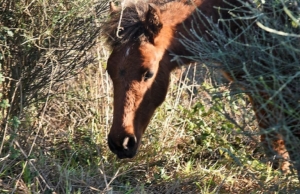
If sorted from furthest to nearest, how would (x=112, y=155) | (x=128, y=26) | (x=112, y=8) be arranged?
1. (x=112, y=155)
2. (x=112, y=8)
3. (x=128, y=26)

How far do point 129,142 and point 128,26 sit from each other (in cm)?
98

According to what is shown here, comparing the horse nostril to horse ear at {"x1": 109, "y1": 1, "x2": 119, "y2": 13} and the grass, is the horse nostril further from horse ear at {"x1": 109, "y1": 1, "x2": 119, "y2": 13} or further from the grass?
horse ear at {"x1": 109, "y1": 1, "x2": 119, "y2": 13}

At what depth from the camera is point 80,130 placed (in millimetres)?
5633

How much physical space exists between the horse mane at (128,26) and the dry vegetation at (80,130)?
318 millimetres

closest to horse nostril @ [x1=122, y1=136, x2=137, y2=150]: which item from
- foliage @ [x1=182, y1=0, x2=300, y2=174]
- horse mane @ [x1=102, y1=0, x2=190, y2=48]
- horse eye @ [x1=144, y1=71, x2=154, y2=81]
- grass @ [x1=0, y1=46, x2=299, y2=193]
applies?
grass @ [x1=0, y1=46, x2=299, y2=193]

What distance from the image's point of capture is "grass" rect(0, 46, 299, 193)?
4.45 meters

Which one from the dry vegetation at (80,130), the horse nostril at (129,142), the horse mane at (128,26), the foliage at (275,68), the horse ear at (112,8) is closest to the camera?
the foliage at (275,68)

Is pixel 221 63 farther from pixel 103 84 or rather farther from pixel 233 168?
pixel 103 84

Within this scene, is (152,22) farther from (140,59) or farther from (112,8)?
(112,8)

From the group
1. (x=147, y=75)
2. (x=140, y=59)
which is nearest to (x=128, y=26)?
(x=140, y=59)

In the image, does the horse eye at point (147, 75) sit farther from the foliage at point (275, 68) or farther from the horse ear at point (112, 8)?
the foliage at point (275, 68)

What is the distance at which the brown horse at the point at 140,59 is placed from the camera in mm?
4449

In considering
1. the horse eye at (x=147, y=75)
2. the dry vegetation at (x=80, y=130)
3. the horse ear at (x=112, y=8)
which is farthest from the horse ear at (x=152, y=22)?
the dry vegetation at (x=80, y=130)

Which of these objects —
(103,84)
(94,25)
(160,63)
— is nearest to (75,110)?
(103,84)
